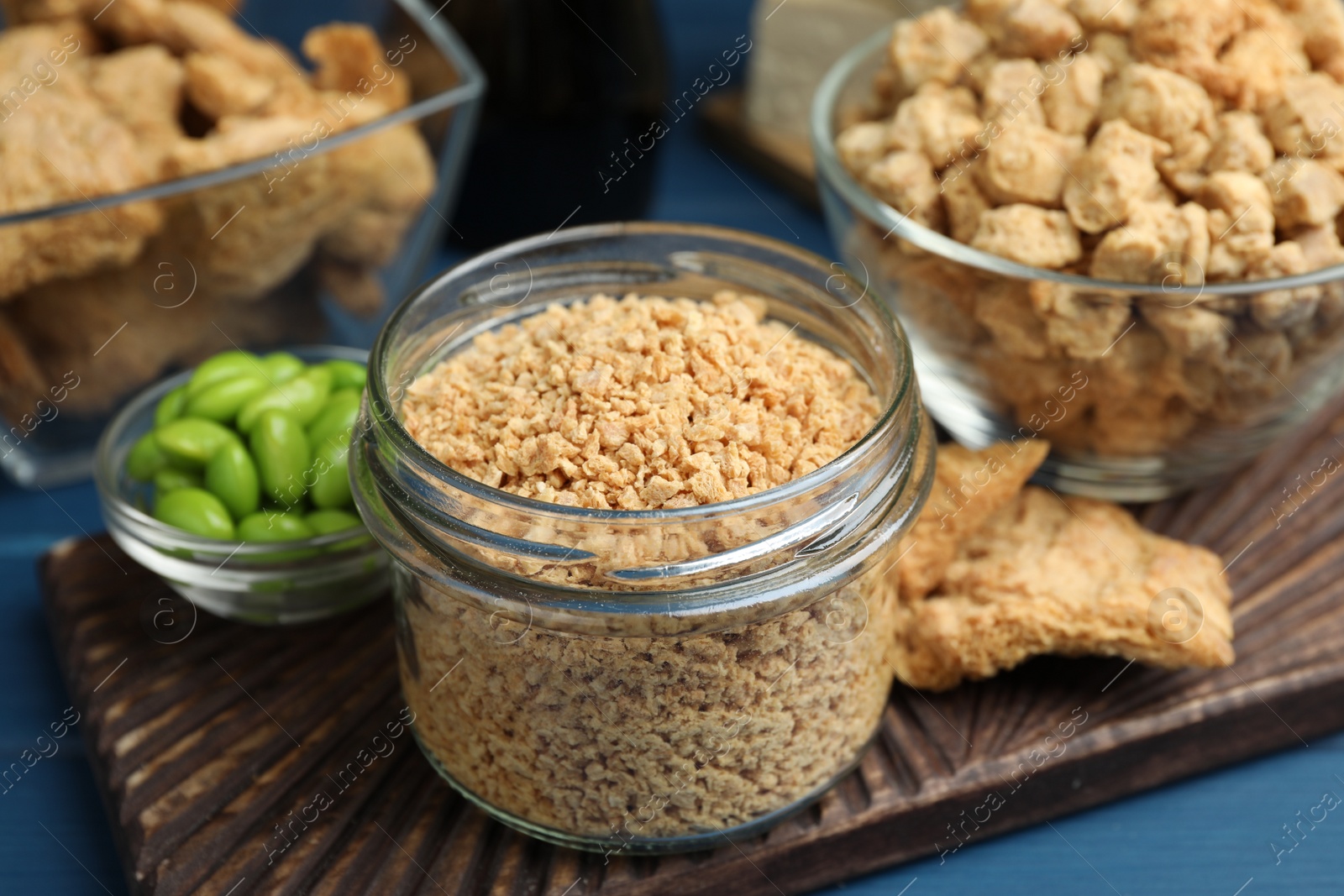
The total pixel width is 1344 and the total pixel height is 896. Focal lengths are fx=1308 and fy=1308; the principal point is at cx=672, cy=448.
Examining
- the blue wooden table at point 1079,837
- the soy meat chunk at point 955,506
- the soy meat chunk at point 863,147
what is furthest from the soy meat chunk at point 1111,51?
the blue wooden table at point 1079,837

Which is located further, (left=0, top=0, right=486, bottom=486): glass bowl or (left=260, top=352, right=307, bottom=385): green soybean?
(left=0, top=0, right=486, bottom=486): glass bowl

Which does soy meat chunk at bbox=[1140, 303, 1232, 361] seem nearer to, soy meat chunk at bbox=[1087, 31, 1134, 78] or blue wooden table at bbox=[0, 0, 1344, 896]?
soy meat chunk at bbox=[1087, 31, 1134, 78]

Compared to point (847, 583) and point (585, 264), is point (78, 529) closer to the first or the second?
point (585, 264)

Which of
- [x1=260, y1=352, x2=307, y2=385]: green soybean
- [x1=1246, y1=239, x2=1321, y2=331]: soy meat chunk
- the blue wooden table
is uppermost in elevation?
[x1=1246, y1=239, x2=1321, y2=331]: soy meat chunk

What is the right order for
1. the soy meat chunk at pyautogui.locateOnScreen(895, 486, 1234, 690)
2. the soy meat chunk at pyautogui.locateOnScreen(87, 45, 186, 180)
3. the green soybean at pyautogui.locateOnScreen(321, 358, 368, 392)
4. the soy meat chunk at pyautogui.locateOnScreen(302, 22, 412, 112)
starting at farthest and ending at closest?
1. the soy meat chunk at pyautogui.locateOnScreen(302, 22, 412, 112)
2. the soy meat chunk at pyautogui.locateOnScreen(87, 45, 186, 180)
3. the green soybean at pyautogui.locateOnScreen(321, 358, 368, 392)
4. the soy meat chunk at pyautogui.locateOnScreen(895, 486, 1234, 690)

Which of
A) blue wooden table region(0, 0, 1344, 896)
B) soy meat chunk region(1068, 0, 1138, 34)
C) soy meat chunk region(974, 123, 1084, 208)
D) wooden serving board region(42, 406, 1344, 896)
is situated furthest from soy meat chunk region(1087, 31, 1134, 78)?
blue wooden table region(0, 0, 1344, 896)

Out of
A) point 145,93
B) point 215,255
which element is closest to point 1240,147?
point 215,255

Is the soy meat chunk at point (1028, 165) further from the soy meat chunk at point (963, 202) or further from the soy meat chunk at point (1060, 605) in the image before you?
the soy meat chunk at point (1060, 605)
